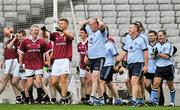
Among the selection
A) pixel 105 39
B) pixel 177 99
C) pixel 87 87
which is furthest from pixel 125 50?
pixel 177 99

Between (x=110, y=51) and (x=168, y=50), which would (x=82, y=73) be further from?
(x=168, y=50)

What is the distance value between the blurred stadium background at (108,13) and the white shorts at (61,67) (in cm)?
608

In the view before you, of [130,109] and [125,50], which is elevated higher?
[125,50]

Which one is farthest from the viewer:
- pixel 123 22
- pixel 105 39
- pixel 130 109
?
pixel 123 22

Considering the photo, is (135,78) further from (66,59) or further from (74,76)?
(74,76)

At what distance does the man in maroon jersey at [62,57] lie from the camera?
603 inches

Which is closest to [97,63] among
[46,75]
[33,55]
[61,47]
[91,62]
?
[91,62]

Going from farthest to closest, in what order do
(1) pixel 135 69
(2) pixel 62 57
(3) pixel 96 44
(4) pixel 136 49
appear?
(2) pixel 62 57, (3) pixel 96 44, (4) pixel 136 49, (1) pixel 135 69

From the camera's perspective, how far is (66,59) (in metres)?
15.6

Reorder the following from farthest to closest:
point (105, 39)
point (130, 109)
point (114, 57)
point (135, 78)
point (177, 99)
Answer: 1. point (177, 99)
2. point (114, 57)
3. point (105, 39)
4. point (135, 78)
5. point (130, 109)

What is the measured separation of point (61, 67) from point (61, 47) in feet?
1.77

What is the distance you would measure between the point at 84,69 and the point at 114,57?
111cm

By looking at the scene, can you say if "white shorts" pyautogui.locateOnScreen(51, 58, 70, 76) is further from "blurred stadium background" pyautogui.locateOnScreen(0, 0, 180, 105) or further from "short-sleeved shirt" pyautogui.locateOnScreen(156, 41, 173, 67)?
"blurred stadium background" pyautogui.locateOnScreen(0, 0, 180, 105)

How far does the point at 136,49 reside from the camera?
14875mm
